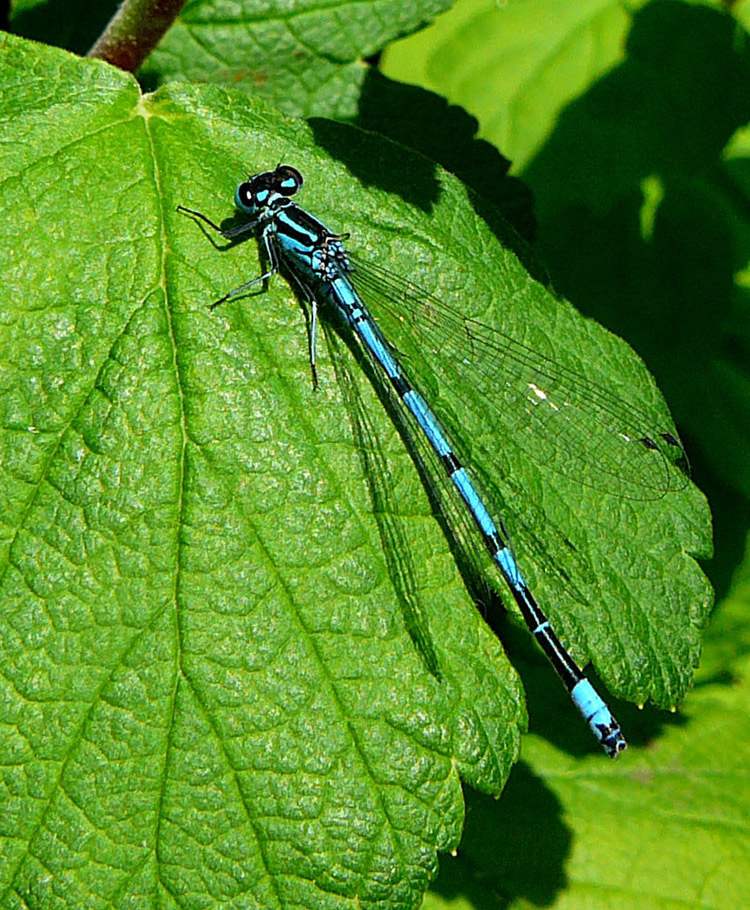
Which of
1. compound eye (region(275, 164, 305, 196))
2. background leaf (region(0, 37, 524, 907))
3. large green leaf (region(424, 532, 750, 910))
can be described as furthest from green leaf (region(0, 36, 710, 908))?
large green leaf (region(424, 532, 750, 910))

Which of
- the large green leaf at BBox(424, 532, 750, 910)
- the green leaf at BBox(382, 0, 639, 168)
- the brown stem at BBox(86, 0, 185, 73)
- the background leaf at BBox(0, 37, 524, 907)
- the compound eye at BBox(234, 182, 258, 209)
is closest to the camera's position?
the background leaf at BBox(0, 37, 524, 907)

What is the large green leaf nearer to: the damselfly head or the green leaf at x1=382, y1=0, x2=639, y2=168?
the damselfly head

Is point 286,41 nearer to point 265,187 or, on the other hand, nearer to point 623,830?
point 265,187

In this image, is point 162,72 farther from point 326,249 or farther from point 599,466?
point 599,466

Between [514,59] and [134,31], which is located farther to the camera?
[514,59]

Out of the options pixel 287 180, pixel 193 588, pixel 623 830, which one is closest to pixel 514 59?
pixel 287 180

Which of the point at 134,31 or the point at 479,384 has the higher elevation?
the point at 134,31
